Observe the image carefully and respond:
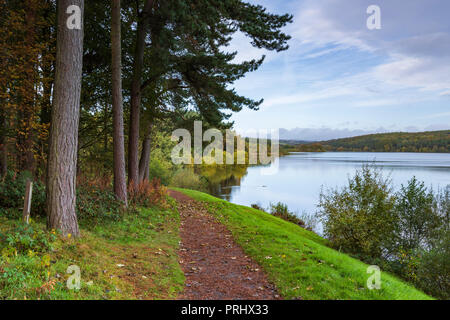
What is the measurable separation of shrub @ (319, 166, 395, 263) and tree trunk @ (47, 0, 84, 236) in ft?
39.8

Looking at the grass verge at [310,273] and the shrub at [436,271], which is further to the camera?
the shrub at [436,271]

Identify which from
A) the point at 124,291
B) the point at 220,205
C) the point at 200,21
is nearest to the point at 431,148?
the point at 220,205

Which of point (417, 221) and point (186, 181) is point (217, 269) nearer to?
point (417, 221)

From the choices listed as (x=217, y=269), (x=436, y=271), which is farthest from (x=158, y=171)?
(x=436, y=271)

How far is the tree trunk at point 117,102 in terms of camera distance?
803 centimetres

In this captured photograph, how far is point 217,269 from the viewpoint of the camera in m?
5.54

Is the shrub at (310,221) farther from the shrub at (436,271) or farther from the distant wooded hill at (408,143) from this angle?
the distant wooded hill at (408,143)

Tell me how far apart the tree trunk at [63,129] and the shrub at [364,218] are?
12.1 metres

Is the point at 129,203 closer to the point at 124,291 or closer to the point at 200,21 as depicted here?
the point at 124,291

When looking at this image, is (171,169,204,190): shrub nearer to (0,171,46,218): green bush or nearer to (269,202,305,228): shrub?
(269,202,305,228): shrub

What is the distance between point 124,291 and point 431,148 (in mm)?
75589

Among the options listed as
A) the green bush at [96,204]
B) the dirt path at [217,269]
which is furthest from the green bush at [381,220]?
the green bush at [96,204]

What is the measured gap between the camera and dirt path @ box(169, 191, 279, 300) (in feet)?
14.6
